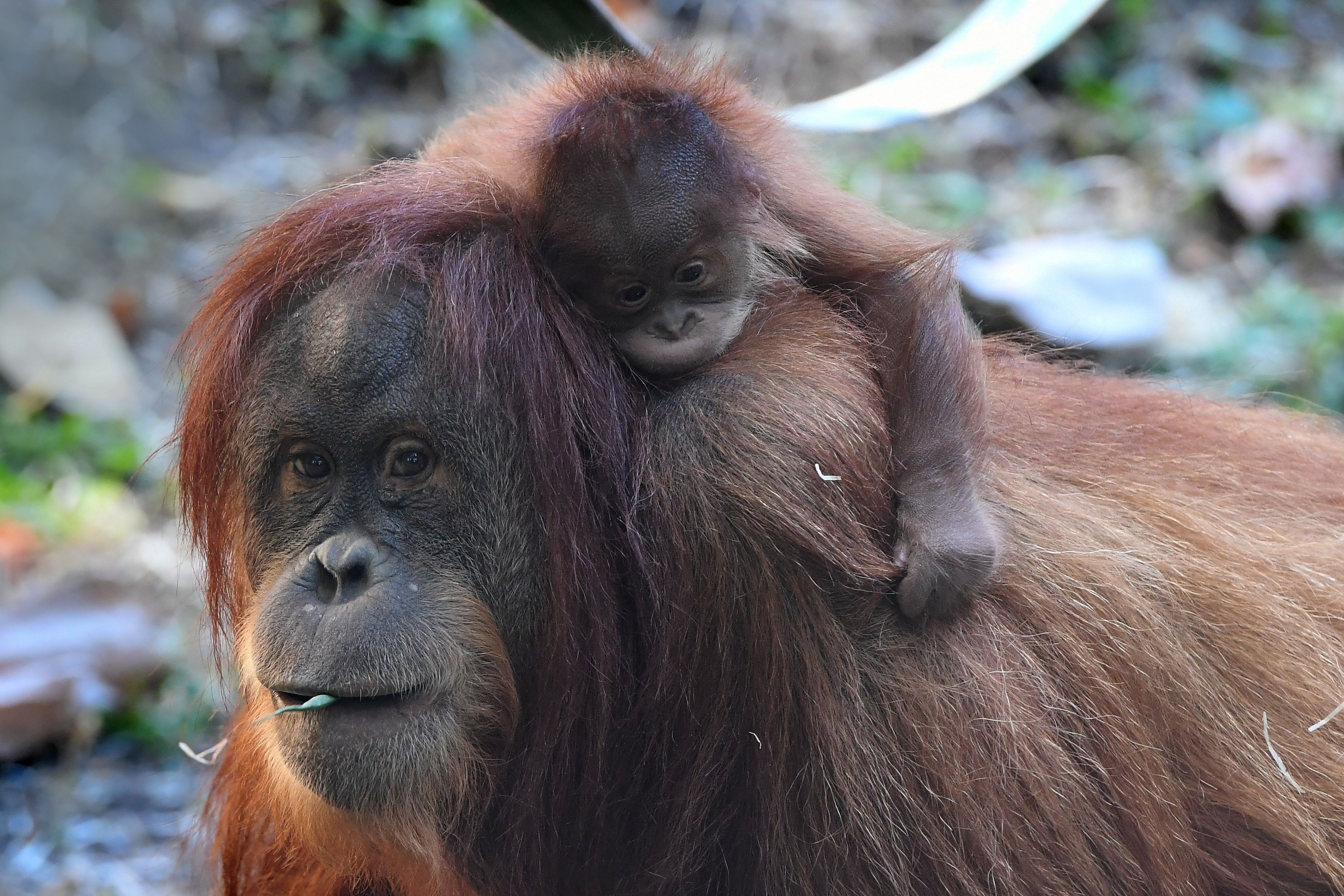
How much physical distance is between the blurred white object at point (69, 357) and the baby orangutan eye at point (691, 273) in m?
4.15

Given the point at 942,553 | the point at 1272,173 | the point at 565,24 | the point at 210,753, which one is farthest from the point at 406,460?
the point at 1272,173

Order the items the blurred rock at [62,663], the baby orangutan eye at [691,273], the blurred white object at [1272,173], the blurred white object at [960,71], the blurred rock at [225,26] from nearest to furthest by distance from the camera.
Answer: the baby orangutan eye at [691,273], the blurred white object at [960,71], the blurred rock at [62,663], the blurred white object at [1272,173], the blurred rock at [225,26]

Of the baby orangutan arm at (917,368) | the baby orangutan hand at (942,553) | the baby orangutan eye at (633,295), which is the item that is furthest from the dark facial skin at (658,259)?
the baby orangutan hand at (942,553)

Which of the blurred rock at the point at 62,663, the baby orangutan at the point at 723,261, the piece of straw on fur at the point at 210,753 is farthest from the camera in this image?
the blurred rock at the point at 62,663

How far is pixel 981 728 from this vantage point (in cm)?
210

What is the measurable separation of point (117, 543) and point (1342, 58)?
6356mm

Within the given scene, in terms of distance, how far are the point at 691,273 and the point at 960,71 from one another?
3.87 ft

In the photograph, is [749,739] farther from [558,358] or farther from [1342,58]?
[1342,58]

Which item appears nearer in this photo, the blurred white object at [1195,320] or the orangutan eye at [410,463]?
the orangutan eye at [410,463]

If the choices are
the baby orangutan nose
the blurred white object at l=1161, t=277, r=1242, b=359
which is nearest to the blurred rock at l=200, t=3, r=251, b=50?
the blurred white object at l=1161, t=277, r=1242, b=359

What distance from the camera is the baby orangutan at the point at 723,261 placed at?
2135mm

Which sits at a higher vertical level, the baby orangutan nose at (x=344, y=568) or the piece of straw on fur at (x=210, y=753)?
the baby orangutan nose at (x=344, y=568)

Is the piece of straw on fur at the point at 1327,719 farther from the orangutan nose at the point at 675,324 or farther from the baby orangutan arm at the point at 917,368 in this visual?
the orangutan nose at the point at 675,324

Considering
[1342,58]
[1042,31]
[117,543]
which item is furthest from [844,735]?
[1342,58]
